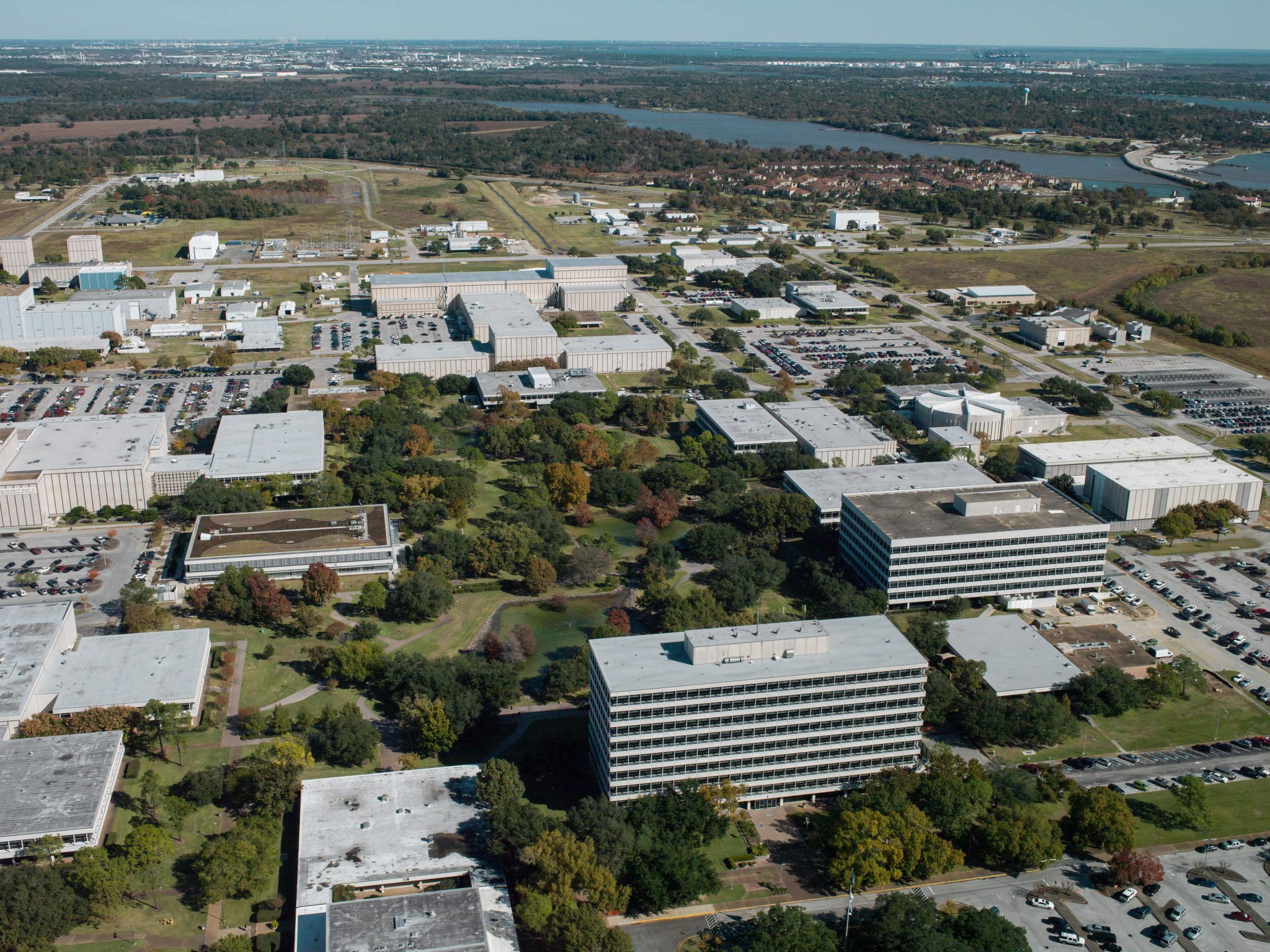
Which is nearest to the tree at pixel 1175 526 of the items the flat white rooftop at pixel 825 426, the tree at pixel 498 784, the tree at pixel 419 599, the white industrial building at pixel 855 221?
the flat white rooftop at pixel 825 426

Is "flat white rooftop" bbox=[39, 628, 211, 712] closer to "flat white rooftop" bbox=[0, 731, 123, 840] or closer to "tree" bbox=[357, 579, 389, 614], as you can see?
"flat white rooftop" bbox=[0, 731, 123, 840]

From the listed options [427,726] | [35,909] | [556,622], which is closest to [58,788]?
[35,909]

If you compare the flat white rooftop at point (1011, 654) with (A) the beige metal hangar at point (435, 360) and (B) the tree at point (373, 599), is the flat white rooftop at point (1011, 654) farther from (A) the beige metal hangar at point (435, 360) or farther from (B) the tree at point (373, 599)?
(A) the beige metal hangar at point (435, 360)

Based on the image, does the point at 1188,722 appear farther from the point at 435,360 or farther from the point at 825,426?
the point at 435,360

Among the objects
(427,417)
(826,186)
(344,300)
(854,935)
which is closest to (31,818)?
(854,935)

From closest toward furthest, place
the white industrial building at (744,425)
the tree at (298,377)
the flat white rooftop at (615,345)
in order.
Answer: the white industrial building at (744,425), the tree at (298,377), the flat white rooftop at (615,345)

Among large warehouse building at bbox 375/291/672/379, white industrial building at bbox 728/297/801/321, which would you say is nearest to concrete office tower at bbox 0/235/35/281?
large warehouse building at bbox 375/291/672/379
